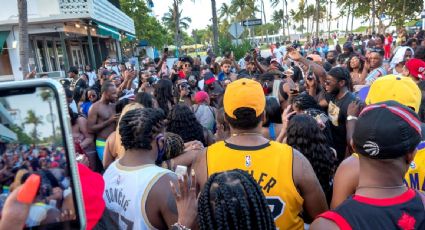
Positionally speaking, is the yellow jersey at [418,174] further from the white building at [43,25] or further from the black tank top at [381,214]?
the white building at [43,25]

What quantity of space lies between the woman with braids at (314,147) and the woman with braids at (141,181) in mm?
1093

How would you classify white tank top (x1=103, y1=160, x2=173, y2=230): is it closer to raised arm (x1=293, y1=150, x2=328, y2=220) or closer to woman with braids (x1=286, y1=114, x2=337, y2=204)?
raised arm (x1=293, y1=150, x2=328, y2=220)

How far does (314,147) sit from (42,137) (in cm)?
212

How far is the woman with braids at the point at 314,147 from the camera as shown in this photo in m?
2.91

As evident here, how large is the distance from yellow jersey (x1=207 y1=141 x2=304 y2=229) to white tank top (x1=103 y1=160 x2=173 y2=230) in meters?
0.40

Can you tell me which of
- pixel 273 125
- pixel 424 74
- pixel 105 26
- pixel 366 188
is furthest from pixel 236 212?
pixel 105 26

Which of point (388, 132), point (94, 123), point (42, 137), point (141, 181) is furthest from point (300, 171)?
point (94, 123)

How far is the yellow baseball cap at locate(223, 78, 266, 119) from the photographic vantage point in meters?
2.45

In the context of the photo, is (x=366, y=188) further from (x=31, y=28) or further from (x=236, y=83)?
(x=31, y=28)

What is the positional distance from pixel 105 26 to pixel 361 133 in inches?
791

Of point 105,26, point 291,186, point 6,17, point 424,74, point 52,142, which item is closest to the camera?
point 52,142

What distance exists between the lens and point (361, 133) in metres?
1.68

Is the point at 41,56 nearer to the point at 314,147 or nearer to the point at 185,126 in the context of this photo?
the point at 185,126

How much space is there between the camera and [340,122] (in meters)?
4.31
